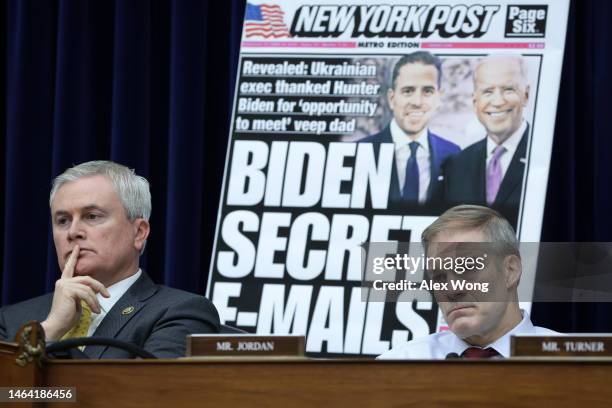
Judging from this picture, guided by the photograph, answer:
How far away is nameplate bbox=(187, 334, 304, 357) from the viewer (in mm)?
1637

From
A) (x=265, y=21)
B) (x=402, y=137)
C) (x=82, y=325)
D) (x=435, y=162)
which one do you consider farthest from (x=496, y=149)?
(x=82, y=325)

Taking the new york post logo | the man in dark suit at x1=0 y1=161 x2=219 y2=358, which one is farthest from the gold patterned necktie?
the new york post logo

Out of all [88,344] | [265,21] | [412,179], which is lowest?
[88,344]

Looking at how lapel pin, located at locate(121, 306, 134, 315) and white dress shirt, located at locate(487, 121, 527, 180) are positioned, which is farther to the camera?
white dress shirt, located at locate(487, 121, 527, 180)

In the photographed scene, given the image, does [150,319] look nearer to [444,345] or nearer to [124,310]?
[124,310]

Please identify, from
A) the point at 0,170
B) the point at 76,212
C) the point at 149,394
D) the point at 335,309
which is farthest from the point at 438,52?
the point at 149,394

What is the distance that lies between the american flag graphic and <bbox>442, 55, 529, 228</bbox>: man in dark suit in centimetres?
67

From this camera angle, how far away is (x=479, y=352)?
8.20ft

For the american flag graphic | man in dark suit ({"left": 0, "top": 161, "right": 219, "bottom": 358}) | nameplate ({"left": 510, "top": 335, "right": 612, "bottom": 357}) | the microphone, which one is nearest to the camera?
nameplate ({"left": 510, "top": 335, "right": 612, "bottom": 357})

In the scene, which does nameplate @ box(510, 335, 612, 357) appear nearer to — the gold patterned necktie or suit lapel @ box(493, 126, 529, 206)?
the gold patterned necktie

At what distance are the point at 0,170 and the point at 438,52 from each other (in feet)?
6.00

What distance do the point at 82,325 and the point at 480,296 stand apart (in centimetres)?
94

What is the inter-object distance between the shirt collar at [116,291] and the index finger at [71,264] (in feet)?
0.35

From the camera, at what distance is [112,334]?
266 centimetres
